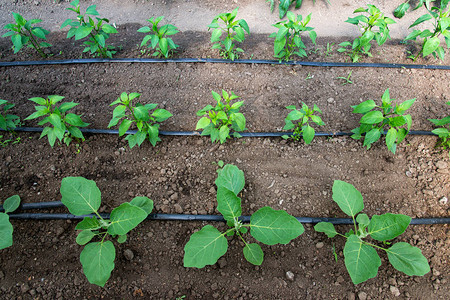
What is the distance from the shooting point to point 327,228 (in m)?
2.21

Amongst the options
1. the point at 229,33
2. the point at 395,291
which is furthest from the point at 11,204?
the point at 395,291

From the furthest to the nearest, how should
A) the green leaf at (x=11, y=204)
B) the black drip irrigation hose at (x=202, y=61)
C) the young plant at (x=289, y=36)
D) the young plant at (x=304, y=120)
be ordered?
the black drip irrigation hose at (x=202, y=61), the young plant at (x=289, y=36), the young plant at (x=304, y=120), the green leaf at (x=11, y=204)

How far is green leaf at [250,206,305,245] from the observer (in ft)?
6.38

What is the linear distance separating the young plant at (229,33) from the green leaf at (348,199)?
78.1 inches

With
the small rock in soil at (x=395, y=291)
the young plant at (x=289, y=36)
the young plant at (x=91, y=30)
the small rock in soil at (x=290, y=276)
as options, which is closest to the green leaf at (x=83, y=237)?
the small rock in soil at (x=290, y=276)

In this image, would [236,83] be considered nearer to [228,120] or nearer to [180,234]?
[228,120]

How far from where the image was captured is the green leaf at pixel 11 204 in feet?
7.78

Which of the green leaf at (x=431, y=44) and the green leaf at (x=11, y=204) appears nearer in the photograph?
the green leaf at (x=11, y=204)

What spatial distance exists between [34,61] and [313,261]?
3.94 metres

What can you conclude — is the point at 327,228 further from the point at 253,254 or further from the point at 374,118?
the point at 374,118

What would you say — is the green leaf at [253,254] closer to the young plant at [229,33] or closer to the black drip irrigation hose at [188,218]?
the black drip irrigation hose at [188,218]

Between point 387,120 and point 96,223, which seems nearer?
point 96,223

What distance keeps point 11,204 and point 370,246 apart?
2.92 m

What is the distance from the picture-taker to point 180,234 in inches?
92.4
